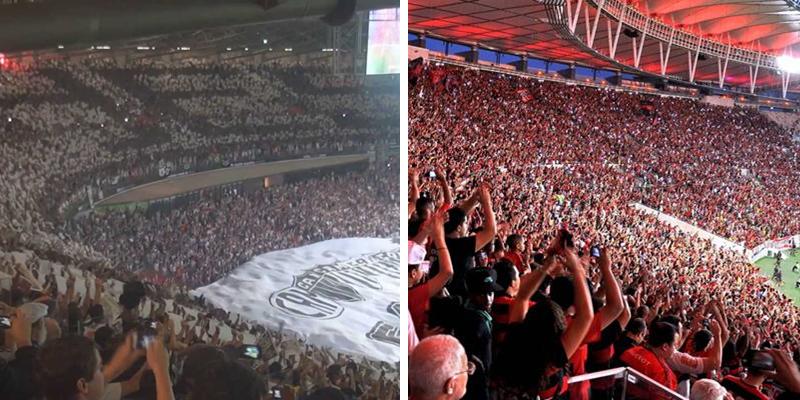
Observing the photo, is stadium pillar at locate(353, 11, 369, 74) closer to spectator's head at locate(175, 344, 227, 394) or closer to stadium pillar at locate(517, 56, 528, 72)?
spectator's head at locate(175, 344, 227, 394)

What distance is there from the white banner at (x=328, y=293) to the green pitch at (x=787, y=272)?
1569 cm

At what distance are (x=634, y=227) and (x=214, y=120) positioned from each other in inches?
498

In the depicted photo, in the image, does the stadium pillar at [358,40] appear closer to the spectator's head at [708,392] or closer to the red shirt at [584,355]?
the red shirt at [584,355]

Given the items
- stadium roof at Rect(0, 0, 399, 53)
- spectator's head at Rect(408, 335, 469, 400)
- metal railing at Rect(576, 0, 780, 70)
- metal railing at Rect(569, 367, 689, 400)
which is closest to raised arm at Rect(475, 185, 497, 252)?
metal railing at Rect(569, 367, 689, 400)

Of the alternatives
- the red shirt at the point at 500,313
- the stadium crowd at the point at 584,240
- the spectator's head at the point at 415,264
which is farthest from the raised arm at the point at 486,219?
the spectator's head at the point at 415,264

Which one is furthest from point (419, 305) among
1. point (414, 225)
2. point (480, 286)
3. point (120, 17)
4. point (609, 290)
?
point (120, 17)

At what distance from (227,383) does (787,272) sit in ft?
62.2

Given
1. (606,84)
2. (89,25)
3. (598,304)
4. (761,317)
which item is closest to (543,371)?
(598,304)

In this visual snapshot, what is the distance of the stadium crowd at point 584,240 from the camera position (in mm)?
1712

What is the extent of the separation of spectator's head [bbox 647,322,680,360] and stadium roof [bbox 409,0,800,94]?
8.38 m

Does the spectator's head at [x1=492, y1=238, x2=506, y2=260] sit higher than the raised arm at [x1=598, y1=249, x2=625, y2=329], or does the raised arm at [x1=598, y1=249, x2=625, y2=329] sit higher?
the raised arm at [x1=598, y1=249, x2=625, y2=329]

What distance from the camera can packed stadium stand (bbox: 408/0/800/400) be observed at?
1.79m

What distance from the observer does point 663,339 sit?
2.39m

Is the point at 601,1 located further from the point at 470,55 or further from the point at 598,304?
the point at 598,304
